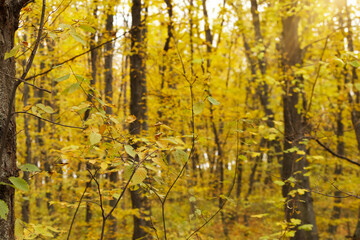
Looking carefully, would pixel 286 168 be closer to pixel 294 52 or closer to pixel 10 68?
pixel 294 52

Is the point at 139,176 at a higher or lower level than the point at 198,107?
lower

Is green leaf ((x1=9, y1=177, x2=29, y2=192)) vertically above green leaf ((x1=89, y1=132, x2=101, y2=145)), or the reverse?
green leaf ((x1=89, y1=132, x2=101, y2=145))

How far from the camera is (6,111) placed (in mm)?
1511

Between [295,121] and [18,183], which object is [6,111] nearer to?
[18,183]

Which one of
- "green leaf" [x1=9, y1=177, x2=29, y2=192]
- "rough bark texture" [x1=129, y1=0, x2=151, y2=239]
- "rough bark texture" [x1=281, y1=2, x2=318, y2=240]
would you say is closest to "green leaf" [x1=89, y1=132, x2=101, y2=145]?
"green leaf" [x1=9, y1=177, x2=29, y2=192]

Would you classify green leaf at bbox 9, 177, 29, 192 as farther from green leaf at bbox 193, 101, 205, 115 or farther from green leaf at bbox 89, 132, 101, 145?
green leaf at bbox 193, 101, 205, 115

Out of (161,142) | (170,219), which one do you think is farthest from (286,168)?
(170,219)

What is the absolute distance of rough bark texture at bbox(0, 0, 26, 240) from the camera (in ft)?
4.79

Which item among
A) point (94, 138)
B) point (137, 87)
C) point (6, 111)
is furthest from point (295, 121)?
point (6, 111)

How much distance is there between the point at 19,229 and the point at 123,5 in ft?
21.1

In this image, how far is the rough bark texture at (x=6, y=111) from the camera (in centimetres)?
146

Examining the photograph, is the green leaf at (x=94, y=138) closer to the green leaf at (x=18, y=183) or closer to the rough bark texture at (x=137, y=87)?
the green leaf at (x=18, y=183)

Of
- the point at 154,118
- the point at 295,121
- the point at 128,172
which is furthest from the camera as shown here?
the point at 154,118

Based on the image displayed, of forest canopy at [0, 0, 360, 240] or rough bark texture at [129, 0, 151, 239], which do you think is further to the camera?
rough bark texture at [129, 0, 151, 239]
